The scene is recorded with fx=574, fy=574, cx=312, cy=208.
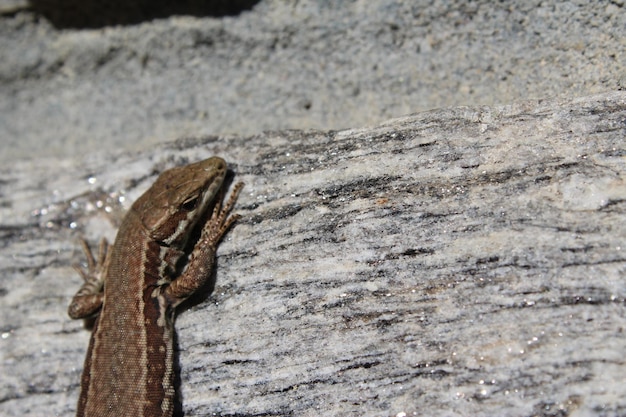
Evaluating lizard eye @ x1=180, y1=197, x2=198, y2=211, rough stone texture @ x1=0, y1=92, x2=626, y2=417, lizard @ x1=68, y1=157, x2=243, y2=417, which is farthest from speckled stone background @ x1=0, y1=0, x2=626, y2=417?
lizard eye @ x1=180, y1=197, x2=198, y2=211

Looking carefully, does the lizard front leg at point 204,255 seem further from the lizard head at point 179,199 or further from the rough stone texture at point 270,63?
the rough stone texture at point 270,63

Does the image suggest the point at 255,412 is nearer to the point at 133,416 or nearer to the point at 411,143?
the point at 133,416

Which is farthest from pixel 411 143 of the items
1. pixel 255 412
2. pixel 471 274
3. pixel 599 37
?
pixel 255 412

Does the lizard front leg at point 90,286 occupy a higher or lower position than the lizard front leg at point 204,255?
lower

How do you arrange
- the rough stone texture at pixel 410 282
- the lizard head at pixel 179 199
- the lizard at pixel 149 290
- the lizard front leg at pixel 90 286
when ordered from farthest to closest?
the lizard front leg at pixel 90 286 → the lizard head at pixel 179 199 → the lizard at pixel 149 290 → the rough stone texture at pixel 410 282

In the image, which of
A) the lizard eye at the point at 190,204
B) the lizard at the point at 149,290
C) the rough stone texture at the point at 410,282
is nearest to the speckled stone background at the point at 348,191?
the rough stone texture at the point at 410,282

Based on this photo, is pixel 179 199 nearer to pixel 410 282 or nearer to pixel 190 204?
pixel 190 204

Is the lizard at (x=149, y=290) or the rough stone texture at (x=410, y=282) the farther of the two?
the lizard at (x=149, y=290)
